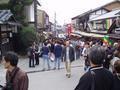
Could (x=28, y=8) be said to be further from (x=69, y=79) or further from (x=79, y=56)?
(x=69, y=79)

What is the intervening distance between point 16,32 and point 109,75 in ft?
97.6

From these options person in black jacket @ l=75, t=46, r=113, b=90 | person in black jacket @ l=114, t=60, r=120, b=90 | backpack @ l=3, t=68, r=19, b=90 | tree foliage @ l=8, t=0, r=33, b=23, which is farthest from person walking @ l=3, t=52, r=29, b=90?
tree foliage @ l=8, t=0, r=33, b=23

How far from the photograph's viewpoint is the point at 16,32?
1362 inches

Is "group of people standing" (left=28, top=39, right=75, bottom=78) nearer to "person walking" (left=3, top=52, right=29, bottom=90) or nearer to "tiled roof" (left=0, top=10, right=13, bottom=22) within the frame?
"tiled roof" (left=0, top=10, right=13, bottom=22)

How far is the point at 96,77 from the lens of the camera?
16.7 feet

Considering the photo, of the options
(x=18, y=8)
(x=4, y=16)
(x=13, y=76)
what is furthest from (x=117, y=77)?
(x=18, y=8)

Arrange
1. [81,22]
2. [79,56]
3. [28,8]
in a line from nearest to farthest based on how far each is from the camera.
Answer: [79,56], [28,8], [81,22]

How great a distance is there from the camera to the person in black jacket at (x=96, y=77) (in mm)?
5000

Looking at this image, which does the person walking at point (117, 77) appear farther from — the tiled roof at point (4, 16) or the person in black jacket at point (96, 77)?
the tiled roof at point (4, 16)

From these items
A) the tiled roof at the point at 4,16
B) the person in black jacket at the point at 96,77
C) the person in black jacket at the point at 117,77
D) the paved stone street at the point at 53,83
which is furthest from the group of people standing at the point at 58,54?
the person in black jacket at the point at 96,77

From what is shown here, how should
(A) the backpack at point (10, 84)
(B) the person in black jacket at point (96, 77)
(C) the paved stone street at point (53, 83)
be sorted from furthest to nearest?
(C) the paved stone street at point (53, 83) → (A) the backpack at point (10, 84) → (B) the person in black jacket at point (96, 77)

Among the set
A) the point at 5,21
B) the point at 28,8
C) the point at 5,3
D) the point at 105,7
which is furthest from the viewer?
the point at 105,7

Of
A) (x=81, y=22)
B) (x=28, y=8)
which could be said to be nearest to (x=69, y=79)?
(x=28, y=8)

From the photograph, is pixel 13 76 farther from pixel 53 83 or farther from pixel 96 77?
pixel 53 83
